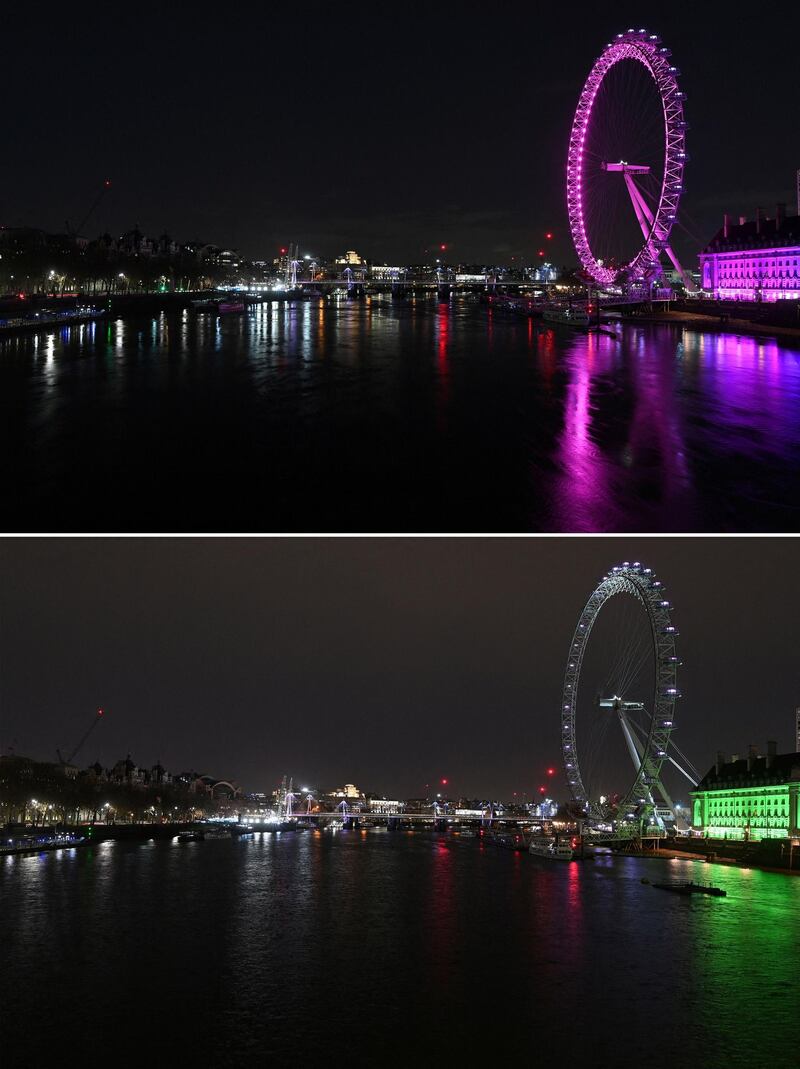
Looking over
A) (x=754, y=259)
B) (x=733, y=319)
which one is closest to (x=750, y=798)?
(x=733, y=319)

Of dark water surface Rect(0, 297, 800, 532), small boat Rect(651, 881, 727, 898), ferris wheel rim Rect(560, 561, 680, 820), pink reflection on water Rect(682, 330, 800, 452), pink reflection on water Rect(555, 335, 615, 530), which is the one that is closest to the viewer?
pink reflection on water Rect(555, 335, 615, 530)

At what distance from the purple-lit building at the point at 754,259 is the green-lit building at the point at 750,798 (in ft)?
99.8

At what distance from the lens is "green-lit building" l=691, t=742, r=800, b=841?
137 feet

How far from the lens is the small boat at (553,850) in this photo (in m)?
40.4

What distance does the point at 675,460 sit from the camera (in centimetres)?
1681

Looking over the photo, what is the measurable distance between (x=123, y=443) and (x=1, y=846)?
79.7 ft

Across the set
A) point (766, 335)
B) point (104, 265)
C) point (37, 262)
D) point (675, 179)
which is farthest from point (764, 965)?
point (104, 265)

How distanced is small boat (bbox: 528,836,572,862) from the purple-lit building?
37091 millimetres

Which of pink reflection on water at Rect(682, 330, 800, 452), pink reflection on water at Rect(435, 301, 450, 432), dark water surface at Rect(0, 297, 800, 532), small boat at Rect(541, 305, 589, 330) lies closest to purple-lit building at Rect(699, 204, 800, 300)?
small boat at Rect(541, 305, 589, 330)

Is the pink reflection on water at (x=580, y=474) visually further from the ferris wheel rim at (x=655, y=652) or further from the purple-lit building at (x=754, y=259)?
the purple-lit building at (x=754, y=259)

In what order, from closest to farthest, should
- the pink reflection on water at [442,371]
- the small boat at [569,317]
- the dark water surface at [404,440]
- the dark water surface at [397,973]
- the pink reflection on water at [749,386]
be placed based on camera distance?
the dark water surface at [397,973]
the dark water surface at [404,440]
the pink reflection on water at [749,386]
the pink reflection on water at [442,371]
the small boat at [569,317]

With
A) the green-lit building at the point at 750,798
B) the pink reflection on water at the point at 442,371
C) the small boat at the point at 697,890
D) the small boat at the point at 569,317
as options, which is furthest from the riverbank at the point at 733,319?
the small boat at the point at 697,890

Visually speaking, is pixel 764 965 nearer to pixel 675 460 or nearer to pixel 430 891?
pixel 675 460

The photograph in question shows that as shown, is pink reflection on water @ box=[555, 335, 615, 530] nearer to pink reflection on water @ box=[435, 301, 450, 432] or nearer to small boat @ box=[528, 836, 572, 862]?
pink reflection on water @ box=[435, 301, 450, 432]
